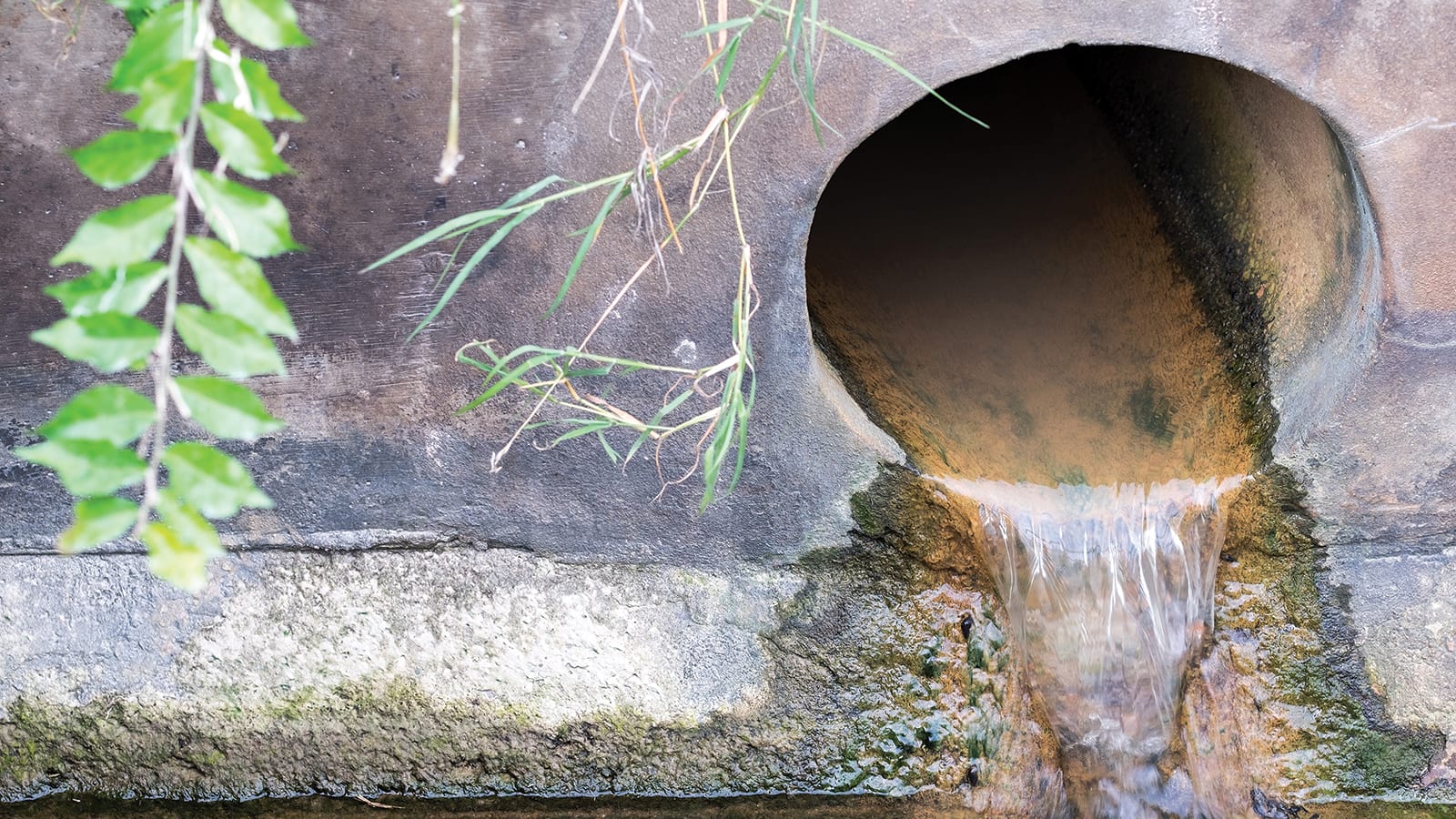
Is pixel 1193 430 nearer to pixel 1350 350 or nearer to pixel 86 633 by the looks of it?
pixel 1350 350

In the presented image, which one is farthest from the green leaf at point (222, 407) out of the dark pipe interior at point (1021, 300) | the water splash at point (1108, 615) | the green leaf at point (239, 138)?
the water splash at point (1108, 615)

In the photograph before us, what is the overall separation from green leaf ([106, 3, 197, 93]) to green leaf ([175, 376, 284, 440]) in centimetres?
23

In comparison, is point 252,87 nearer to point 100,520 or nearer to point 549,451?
point 100,520

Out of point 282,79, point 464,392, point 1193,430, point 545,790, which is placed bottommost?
point 545,790

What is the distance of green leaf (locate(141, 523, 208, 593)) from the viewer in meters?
0.76

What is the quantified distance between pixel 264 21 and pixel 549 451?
4.25ft

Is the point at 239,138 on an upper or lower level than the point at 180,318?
upper

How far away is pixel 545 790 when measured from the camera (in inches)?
92.1

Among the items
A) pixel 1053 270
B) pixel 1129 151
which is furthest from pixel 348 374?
pixel 1129 151

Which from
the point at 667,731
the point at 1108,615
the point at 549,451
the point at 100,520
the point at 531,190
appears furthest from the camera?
the point at 1108,615

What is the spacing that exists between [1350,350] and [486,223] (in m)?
1.56

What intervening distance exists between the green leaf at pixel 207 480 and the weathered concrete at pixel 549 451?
3.42 ft

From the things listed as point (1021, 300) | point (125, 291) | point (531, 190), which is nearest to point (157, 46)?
point (125, 291)

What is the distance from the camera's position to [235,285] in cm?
78
